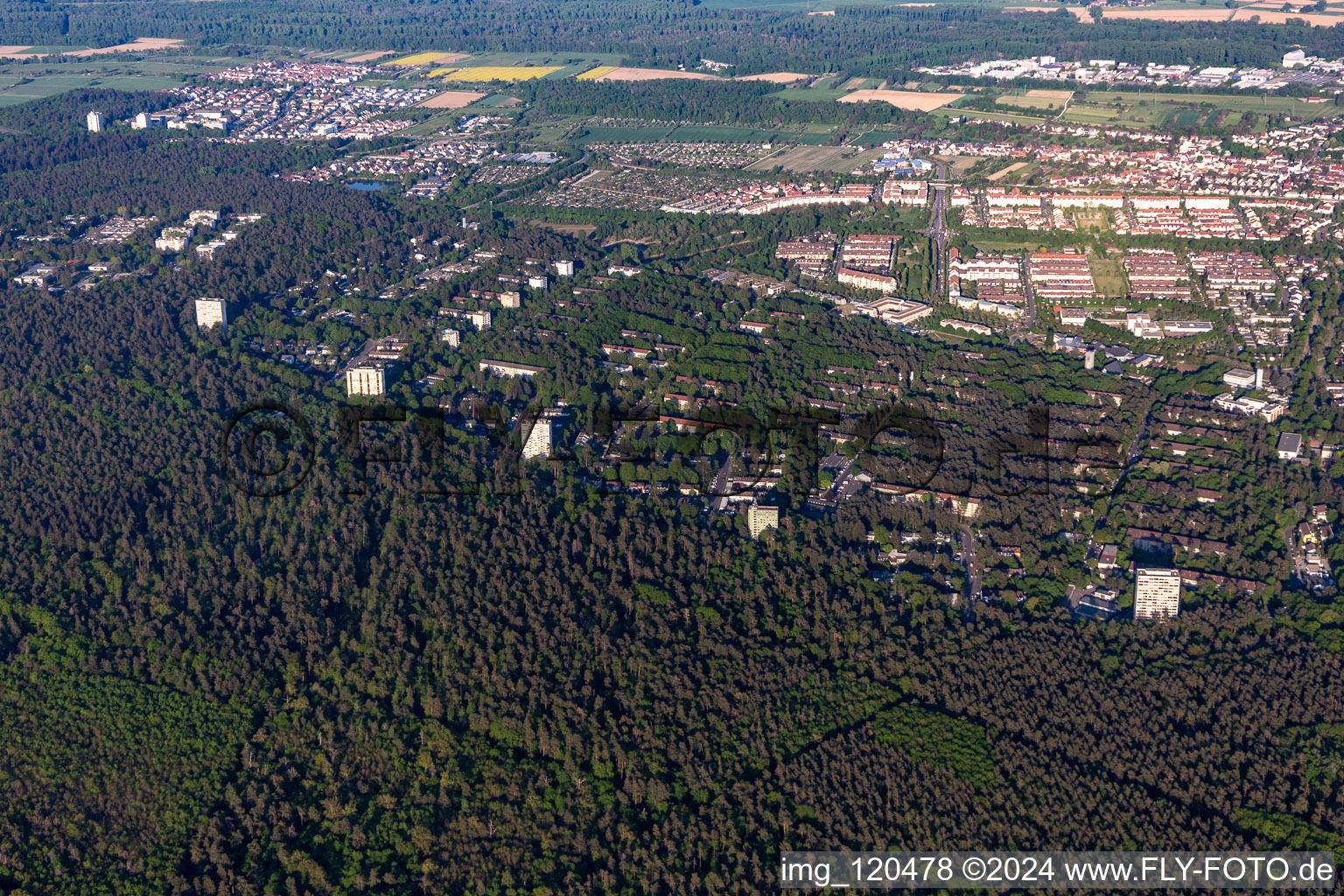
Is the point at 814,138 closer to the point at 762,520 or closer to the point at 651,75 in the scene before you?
the point at 651,75

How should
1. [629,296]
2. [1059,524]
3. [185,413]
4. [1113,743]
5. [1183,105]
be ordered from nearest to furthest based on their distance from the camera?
[1113,743], [1059,524], [185,413], [629,296], [1183,105]

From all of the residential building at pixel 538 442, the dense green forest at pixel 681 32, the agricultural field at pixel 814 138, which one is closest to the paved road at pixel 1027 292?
the residential building at pixel 538 442

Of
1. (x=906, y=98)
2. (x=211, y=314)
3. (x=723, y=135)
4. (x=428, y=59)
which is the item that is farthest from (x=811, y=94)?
(x=211, y=314)

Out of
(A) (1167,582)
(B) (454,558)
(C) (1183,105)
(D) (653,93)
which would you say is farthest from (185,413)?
(C) (1183,105)

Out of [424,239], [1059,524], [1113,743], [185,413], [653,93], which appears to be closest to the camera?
[1113,743]

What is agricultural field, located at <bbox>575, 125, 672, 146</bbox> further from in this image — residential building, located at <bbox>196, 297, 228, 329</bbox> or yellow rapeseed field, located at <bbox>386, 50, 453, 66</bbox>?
residential building, located at <bbox>196, 297, 228, 329</bbox>

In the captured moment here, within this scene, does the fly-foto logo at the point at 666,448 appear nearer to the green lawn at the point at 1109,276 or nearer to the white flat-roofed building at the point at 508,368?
the white flat-roofed building at the point at 508,368

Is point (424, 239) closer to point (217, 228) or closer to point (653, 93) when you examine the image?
point (217, 228)
